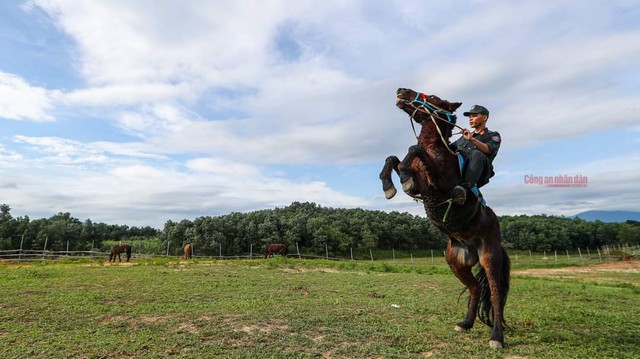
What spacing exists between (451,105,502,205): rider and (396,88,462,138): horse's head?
298 mm

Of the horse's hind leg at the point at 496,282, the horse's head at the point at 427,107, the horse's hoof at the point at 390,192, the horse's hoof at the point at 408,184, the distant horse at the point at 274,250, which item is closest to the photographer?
the horse's hoof at the point at 408,184

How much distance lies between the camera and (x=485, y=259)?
4.88 meters

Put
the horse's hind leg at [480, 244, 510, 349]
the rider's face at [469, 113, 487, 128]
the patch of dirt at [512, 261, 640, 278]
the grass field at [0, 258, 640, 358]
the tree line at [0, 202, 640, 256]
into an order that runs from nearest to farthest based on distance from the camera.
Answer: the grass field at [0, 258, 640, 358] → the horse's hind leg at [480, 244, 510, 349] → the rider's face at [469, 113, 487, 128] → the patch of dirt at [512, 261, 640, 278] → the tree line at [0, 202, 640, 256]

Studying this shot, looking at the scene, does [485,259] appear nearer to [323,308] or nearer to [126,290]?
[323,308]

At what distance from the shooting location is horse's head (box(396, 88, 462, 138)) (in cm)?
452

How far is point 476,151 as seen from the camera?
454 cm

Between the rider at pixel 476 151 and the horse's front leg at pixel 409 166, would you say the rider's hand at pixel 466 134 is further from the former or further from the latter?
the horse's front leg at pixel 409 166

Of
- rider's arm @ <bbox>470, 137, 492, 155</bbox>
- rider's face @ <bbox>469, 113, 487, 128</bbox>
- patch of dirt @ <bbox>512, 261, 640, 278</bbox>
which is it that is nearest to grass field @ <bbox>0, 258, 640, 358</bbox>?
rider's arm @ <bbox>470, 137, 492, 155</bbox>

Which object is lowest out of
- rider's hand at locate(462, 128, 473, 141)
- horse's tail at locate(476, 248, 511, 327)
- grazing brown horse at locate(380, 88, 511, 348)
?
horse's tail at locate(476, 248, 511, 327)

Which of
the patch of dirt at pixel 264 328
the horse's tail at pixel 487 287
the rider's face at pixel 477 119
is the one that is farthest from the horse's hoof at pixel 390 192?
the patch of dirt at pixel 264 328

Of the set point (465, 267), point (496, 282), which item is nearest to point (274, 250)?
point (465, 267)

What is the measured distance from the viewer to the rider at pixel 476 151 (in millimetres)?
4414

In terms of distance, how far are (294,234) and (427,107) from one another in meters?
43.9

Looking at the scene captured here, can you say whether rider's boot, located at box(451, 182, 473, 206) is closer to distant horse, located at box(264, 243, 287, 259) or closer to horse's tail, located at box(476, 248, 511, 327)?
horse's tail, located at box(476, 248, 511, 327)
